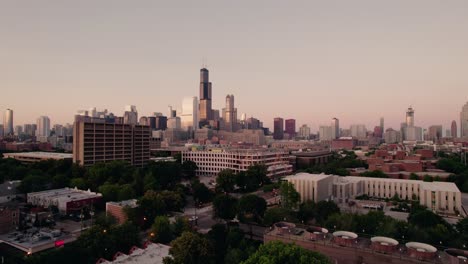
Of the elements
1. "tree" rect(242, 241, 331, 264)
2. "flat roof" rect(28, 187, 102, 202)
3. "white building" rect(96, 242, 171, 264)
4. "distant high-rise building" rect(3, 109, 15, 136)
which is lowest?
"white building" rect(96, 242, 171, 264)

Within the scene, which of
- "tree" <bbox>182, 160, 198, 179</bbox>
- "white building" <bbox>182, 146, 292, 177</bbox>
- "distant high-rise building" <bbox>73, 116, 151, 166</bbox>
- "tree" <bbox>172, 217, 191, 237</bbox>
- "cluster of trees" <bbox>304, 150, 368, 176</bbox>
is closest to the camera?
"tree" <bbox>172, 217, 191, 237</bbox>

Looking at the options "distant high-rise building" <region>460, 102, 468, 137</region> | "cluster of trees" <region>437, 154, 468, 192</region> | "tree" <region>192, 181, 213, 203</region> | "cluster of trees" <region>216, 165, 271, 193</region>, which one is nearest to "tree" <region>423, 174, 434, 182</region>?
"cluster of trees" <region>437, 154, 468, 192</region>

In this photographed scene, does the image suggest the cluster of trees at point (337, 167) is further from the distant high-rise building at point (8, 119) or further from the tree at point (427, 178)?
the distant high-rise building at point (8, 119)

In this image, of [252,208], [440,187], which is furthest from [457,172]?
[252,208]

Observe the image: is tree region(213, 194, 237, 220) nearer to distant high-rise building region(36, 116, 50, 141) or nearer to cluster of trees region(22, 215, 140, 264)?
cluster of trees region(22, 215, 140, 264)

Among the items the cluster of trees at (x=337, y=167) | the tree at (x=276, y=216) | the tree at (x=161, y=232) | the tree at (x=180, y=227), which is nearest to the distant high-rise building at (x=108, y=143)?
the cluster of trees at (x=337, y=167)

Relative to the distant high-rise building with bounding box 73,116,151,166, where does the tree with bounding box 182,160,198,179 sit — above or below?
below

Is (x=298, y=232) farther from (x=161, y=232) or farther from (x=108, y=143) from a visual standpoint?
(x=108, y=143)
